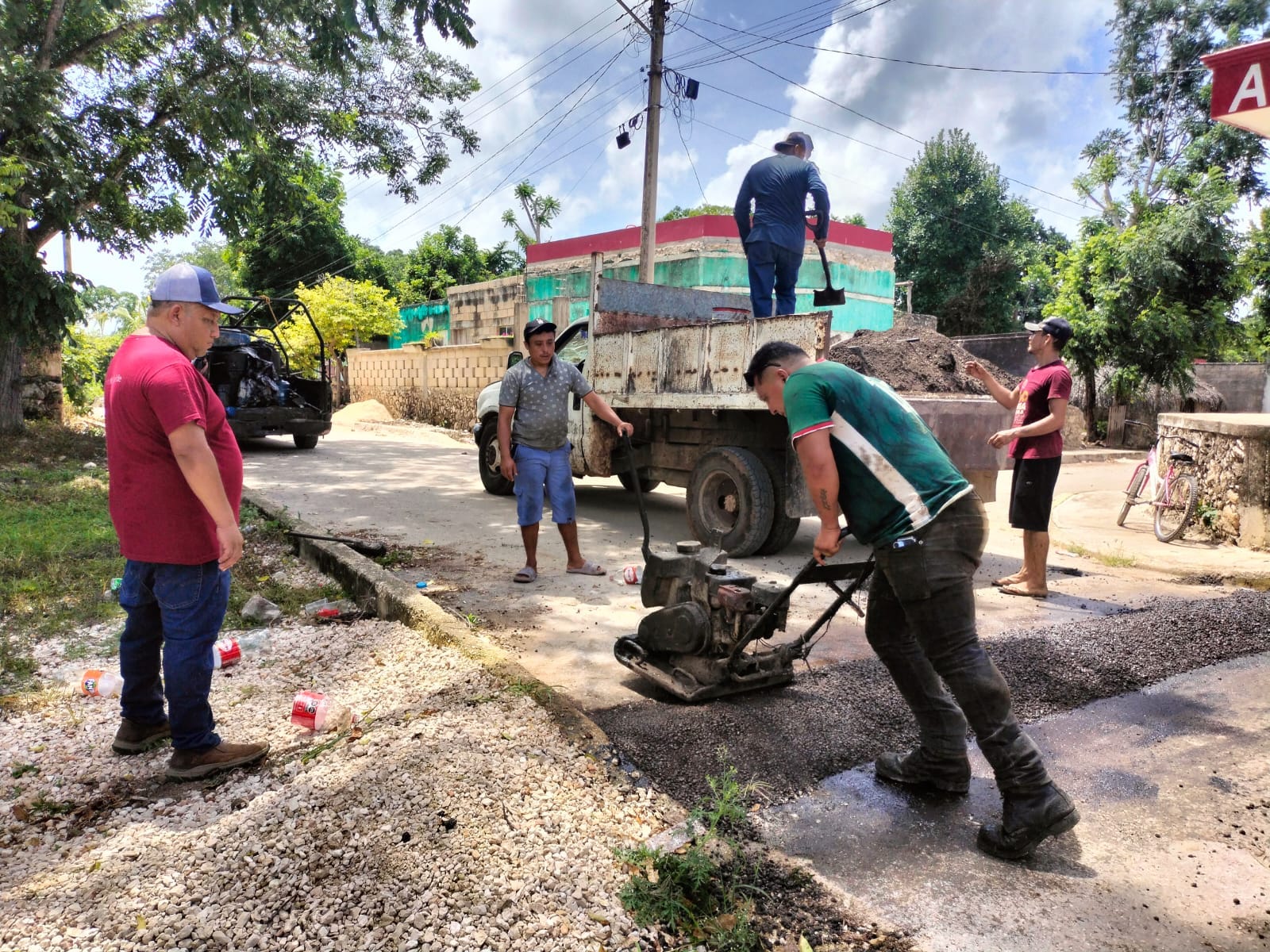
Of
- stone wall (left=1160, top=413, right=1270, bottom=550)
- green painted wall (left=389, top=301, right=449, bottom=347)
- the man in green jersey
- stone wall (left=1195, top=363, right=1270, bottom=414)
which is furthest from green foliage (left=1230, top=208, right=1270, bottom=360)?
green painted wall (left=389, top=301, right=449, bottom=347)

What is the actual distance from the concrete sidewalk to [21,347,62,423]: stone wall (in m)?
15.1

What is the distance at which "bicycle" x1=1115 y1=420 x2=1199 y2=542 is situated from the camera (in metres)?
7.46

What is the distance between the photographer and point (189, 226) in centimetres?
1284

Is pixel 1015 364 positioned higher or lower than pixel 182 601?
higher

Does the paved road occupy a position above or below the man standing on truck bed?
below

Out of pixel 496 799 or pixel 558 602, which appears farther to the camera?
pixel 558 602

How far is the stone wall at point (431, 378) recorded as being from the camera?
17.8 meters

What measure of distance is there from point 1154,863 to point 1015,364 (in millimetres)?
6505

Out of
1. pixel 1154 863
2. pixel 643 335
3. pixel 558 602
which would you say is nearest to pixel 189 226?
pixel 643 335

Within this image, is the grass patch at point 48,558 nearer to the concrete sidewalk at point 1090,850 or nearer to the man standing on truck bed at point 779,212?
the concrete sidewalk at point 1090,850

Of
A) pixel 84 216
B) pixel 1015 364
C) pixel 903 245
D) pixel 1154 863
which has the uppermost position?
pixel 903 245

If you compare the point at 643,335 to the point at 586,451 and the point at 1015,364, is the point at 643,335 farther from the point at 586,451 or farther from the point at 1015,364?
the point at 1015,364

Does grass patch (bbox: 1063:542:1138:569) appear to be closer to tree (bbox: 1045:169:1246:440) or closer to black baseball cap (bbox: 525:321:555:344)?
black baseball cap (bbox: 525:321:555:344)

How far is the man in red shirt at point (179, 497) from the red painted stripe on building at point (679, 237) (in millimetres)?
19091
